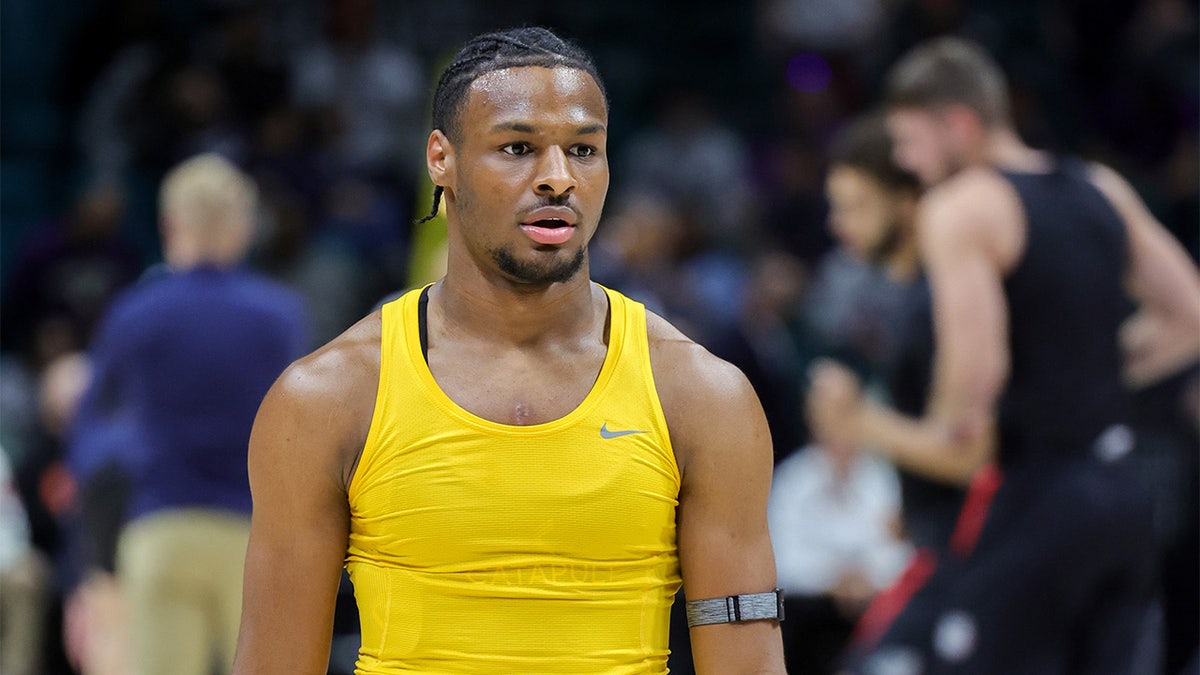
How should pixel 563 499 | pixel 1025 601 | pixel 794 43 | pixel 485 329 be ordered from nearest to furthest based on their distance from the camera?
A: pixel 563 499 < pixel 485 329 < pixel 1025 601 < pixel 794 43

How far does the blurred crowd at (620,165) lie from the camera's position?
750cm

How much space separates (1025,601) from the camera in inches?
175

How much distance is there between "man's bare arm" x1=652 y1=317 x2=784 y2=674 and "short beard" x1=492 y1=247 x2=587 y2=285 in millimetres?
211

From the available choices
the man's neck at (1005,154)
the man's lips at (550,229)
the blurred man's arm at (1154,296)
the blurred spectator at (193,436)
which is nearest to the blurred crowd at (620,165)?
the blurred spectator at (193,436)

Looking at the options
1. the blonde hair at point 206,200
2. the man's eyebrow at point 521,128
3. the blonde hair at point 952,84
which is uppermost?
the blonde hair at point 206,200

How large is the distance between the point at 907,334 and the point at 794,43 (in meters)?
5.73

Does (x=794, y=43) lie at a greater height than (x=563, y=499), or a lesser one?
greater

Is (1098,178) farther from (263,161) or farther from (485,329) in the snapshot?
(263,161)

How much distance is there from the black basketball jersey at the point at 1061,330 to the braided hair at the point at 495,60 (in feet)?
7.49

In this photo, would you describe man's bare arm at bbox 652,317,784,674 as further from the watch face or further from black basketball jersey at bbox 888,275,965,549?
black basketball jersey at bbox 888,275,965,549

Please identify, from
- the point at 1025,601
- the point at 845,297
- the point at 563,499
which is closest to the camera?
the point at 563,499

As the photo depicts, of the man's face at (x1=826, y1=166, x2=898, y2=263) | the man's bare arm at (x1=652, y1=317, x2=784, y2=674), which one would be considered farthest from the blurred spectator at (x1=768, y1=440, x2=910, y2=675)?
the man's bare arm at (x1=652, y1=317, x2=784, y2=674)

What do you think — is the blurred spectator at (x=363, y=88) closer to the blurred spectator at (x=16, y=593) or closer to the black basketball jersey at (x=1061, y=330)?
the blurred spectator at (x=16, y=593)

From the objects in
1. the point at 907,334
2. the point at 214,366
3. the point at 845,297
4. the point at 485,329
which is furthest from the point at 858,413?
the point at 845,297
